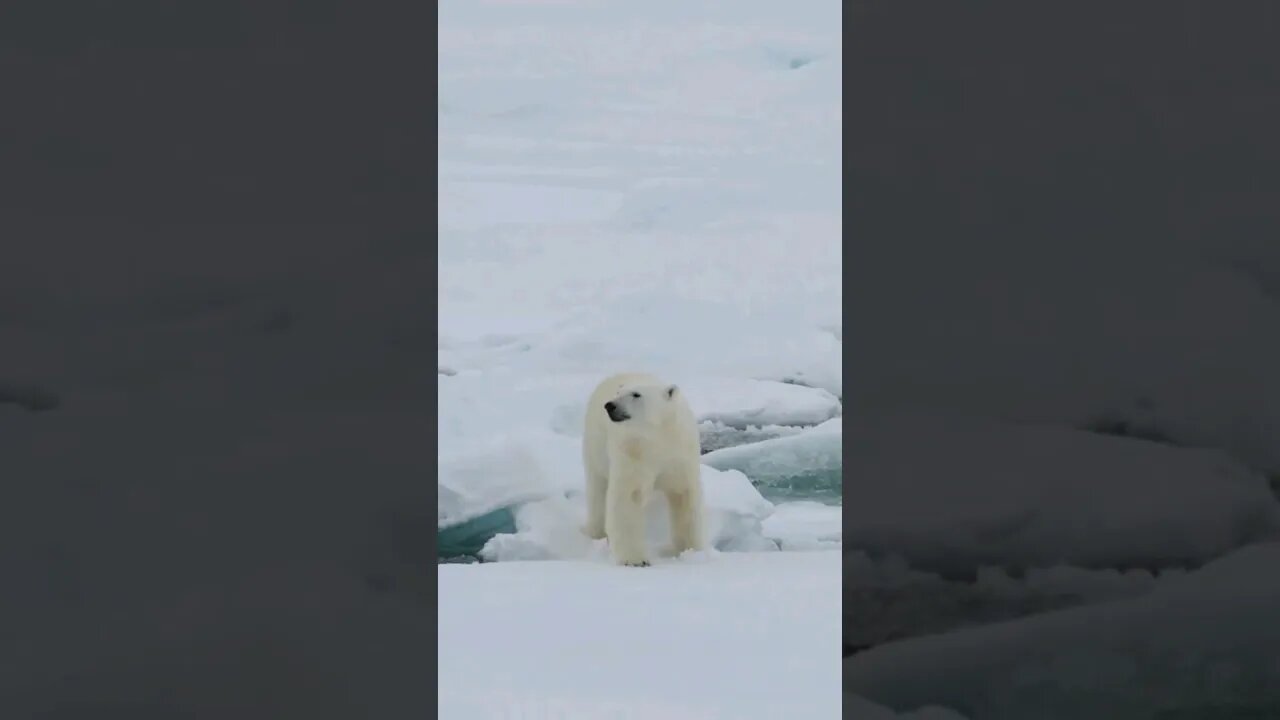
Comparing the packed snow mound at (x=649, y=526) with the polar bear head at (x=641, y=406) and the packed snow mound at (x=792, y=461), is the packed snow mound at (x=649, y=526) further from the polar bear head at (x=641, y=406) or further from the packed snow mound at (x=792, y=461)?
the packed snow mound at (x=792, y=461)

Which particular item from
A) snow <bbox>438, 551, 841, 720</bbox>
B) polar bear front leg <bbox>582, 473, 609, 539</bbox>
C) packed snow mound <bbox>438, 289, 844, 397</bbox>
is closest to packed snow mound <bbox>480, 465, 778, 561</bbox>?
polar bear front leg <bbox>582, 473, 609, 539</bbox>

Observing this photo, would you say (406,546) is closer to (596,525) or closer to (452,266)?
(596,525)

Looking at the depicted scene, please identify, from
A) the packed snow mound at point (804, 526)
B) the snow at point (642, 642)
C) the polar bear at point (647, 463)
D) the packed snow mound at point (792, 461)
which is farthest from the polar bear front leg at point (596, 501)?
the packed snow mound at point (792, 461)

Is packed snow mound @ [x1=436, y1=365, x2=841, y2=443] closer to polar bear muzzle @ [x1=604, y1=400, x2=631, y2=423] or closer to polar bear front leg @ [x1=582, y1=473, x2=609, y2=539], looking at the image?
polar bear front leg @ [x1=582, y1=473, x2=609, y2=539]

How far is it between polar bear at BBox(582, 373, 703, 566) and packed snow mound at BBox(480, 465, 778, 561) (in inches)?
5.5
